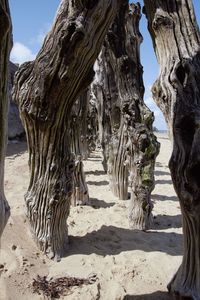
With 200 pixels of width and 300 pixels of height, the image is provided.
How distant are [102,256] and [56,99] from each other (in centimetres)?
186

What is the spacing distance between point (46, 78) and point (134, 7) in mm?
3356

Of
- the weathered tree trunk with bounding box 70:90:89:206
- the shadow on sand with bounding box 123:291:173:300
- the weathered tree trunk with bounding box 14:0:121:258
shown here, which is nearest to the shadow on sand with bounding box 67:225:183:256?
the weathered tree trunk with bounding box 14:0:121:258

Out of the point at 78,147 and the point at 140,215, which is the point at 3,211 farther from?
the point at 78,147

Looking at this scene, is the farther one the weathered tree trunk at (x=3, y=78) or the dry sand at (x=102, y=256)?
the dry sand at (x=102, y=256)

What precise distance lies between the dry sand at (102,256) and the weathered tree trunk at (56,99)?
0.25 metres

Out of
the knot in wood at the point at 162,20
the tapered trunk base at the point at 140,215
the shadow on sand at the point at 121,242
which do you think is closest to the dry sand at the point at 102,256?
the shadow on sand at the point at 121,242

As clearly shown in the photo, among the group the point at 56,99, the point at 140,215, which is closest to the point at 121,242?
the point at 140,215

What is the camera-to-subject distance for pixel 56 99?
3.63 meters

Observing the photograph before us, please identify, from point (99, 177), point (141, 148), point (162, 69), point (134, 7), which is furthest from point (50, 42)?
point (99, 177)

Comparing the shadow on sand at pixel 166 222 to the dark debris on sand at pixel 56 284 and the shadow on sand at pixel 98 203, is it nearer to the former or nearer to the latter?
the shadow on sand at pixel 98 203

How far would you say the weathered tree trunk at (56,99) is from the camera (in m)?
3.39

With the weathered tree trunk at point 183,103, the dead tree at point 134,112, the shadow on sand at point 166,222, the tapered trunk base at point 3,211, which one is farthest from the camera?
the shadow on sand at point 166,222

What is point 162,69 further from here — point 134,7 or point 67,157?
point 134,7

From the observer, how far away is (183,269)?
118 inches
